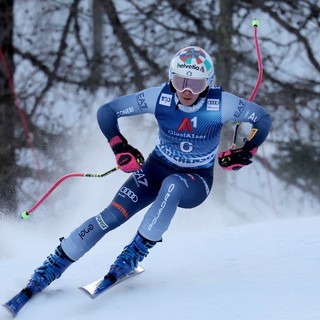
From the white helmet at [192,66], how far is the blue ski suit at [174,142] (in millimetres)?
162

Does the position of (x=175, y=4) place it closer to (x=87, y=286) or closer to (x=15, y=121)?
(x=15, y=121)

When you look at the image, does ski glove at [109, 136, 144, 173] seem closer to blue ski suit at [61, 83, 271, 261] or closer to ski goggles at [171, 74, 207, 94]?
blue ski suit at [61, 83, 271, 261]

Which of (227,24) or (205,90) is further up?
(227,24)

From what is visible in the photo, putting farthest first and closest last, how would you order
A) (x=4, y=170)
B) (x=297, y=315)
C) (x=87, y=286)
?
(x=4, y=170)
(x=87, y=286)
(x=297, y=315)

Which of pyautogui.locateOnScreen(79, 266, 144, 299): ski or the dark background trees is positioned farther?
the dark background trees

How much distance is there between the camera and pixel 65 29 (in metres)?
13.6

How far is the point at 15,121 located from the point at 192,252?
7.79 metres

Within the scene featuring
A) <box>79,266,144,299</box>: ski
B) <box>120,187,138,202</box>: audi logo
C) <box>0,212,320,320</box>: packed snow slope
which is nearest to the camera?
<box>0,212,320,320</box>: packed snow slope

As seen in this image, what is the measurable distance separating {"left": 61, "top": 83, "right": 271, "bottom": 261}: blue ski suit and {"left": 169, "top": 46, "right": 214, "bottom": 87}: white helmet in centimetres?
16

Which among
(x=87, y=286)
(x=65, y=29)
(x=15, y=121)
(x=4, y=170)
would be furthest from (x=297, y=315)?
(x=65, y=29)

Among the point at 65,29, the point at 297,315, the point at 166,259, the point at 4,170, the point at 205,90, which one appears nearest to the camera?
the point at 297,315

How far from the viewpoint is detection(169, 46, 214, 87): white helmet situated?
14.3 ft

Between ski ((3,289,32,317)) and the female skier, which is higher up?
the female skier

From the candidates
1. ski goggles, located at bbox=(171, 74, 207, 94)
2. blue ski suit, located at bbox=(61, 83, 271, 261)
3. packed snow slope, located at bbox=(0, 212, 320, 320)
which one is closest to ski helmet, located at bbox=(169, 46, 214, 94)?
ski goggles, located at bbox=(171, 74, 207, 94)
